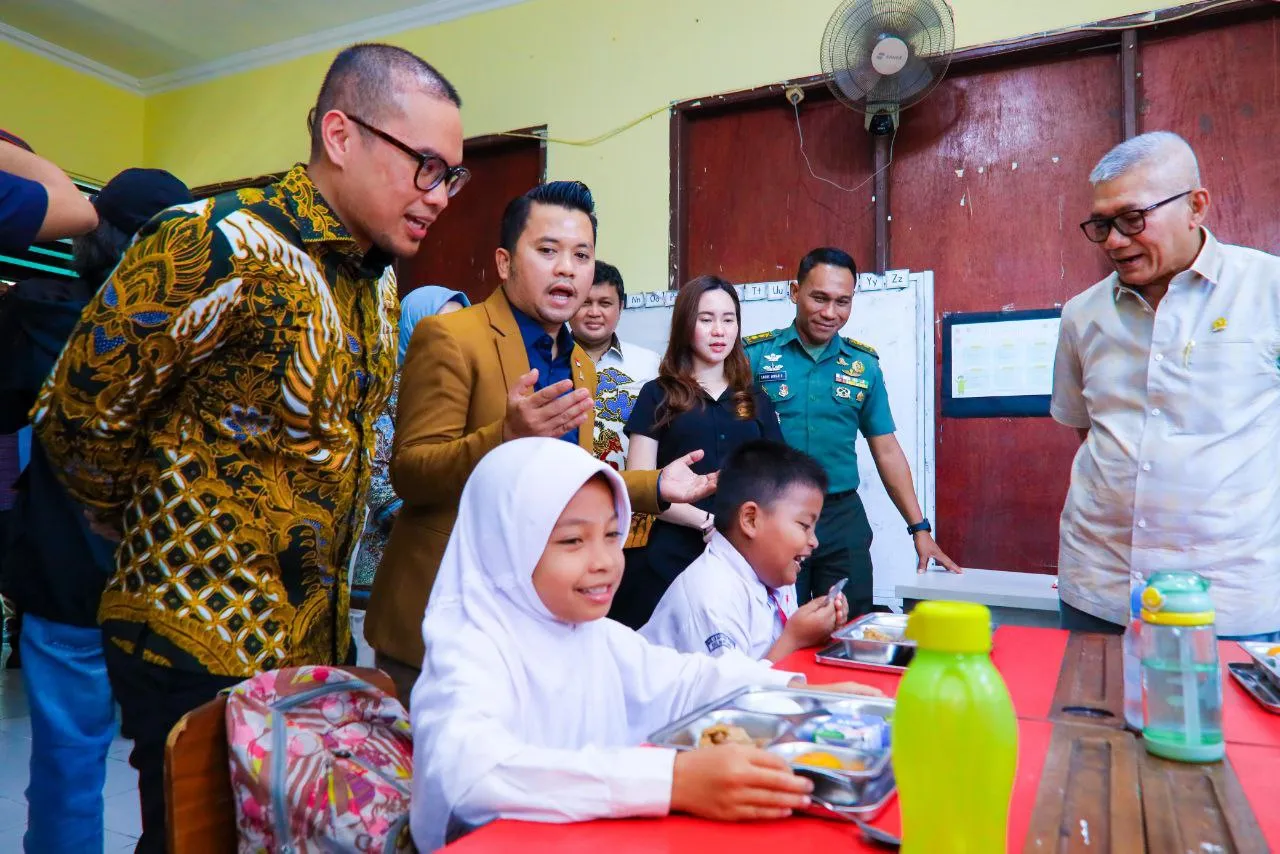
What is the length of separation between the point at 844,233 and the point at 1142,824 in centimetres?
309

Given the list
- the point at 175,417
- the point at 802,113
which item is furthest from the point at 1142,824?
the point at 802,113

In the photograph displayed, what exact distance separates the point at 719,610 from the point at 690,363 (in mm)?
969

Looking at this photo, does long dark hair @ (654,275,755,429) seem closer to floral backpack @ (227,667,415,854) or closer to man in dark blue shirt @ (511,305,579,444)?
man in dark blue shirt @ (511,305,579,444)

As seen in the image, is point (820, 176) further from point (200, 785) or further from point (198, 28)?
point (198, 28)

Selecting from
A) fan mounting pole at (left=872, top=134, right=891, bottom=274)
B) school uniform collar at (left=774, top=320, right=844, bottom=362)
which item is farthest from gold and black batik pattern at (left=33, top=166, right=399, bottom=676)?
fan mounting pole at (left=872, top=134, right=891, bottom=274)

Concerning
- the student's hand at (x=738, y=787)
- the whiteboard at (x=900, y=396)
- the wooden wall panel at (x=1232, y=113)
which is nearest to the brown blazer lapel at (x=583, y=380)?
the student's hand at (x=738, y=787)

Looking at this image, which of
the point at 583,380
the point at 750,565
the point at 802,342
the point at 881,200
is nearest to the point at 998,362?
the point at 881,200

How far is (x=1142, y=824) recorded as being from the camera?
812 millimetres

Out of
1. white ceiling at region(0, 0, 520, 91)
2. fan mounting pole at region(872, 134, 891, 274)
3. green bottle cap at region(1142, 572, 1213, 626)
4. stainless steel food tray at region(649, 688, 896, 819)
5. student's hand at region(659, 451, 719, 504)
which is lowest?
stainless steel food tray at region(649, 688, 896, 819)

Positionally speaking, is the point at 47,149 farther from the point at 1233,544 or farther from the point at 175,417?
the point at 1233,544

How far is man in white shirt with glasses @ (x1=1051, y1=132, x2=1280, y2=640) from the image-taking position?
183cm

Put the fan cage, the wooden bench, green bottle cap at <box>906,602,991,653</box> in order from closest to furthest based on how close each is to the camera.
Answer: green bottle cap at <box>906,602,991,653</box>
the wooden bench
the fan cage

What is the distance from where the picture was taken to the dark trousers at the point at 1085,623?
6.46 feet

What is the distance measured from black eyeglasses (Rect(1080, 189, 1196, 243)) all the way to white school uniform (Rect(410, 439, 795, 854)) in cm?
133
